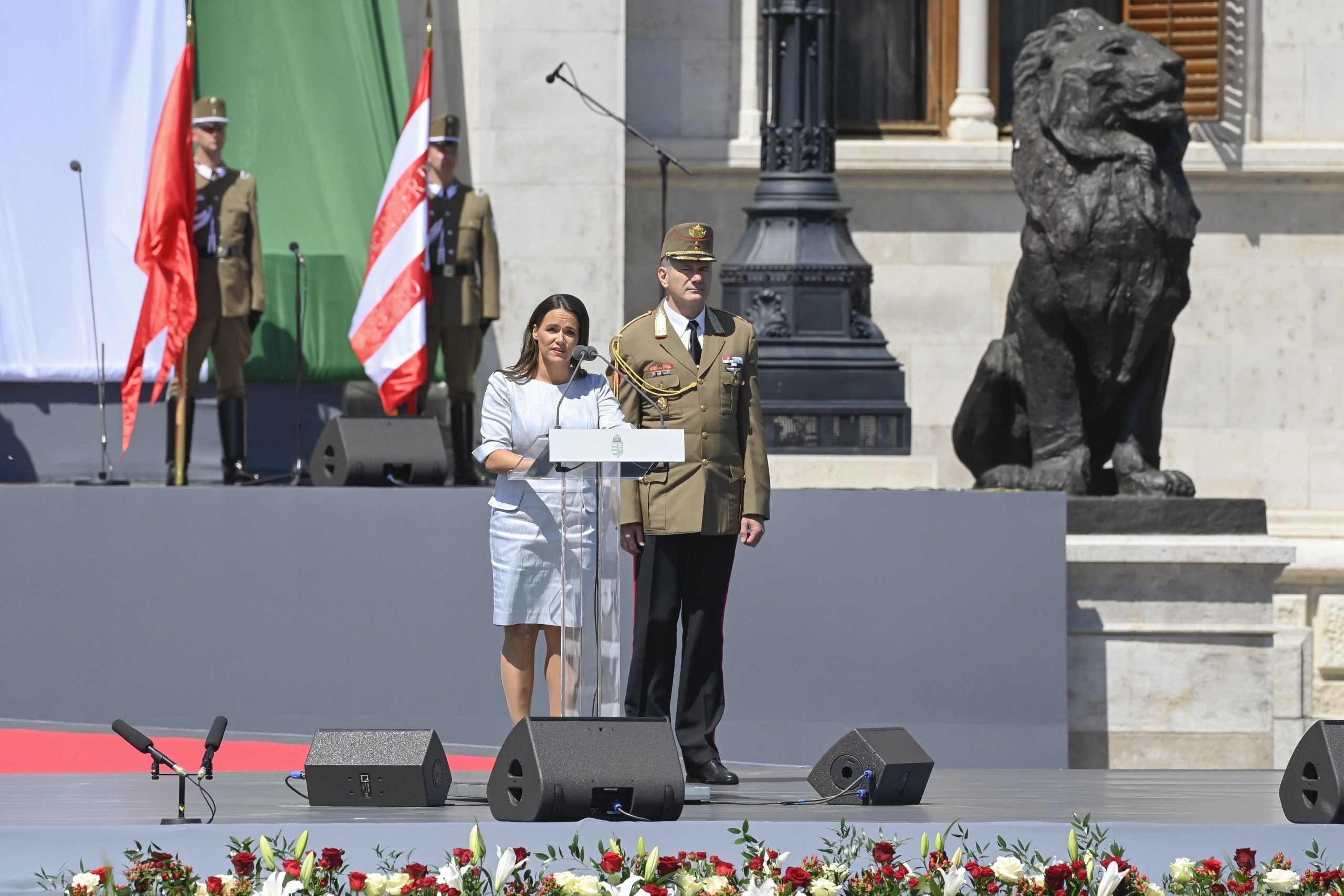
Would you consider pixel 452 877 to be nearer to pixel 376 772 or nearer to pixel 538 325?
pixel 376 772

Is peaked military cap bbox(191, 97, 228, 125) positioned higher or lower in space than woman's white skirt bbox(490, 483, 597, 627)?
higher

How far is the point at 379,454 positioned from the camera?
9.72 m

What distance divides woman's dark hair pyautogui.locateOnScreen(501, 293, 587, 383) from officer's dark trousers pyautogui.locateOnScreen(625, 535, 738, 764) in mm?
598

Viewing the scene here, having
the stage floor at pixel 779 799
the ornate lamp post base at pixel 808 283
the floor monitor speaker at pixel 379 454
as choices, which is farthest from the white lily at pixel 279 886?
the ornate lamp post base at pixel 808 283

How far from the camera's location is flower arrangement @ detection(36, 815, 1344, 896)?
450 centimetres

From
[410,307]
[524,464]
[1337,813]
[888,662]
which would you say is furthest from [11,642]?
[1337,813]

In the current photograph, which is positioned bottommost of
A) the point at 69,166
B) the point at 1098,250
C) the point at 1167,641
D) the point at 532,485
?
the point at 1167,641

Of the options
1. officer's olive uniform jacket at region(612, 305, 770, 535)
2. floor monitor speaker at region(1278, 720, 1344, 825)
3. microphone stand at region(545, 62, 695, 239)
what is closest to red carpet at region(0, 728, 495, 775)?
officer's olive uniform jacket at region(612, 305, 770, 535)

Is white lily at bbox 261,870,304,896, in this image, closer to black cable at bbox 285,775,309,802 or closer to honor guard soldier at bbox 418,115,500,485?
black cable at bbox 285,775,309,802

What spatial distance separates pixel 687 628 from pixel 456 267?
5.37 meters

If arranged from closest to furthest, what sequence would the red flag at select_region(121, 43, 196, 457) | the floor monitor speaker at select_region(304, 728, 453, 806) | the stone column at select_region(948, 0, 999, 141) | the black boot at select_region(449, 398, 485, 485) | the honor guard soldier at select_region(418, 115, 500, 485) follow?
the floor monitor speaker at select_region(304, 728, 453, 806) < the red flag at select_region(121, 43, 196, 457) < the black boot at select_region(449, 398, 485, 485) < the honor guard soldier at select_region(418, 115, 500, 485) < the stone column at select_region(948, 0, 999, 141)

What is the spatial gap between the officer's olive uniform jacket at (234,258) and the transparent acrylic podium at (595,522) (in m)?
5.03

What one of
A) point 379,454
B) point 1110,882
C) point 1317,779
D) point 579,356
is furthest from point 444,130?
point 1110,882

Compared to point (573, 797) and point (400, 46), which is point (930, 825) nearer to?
point (573, 797)
